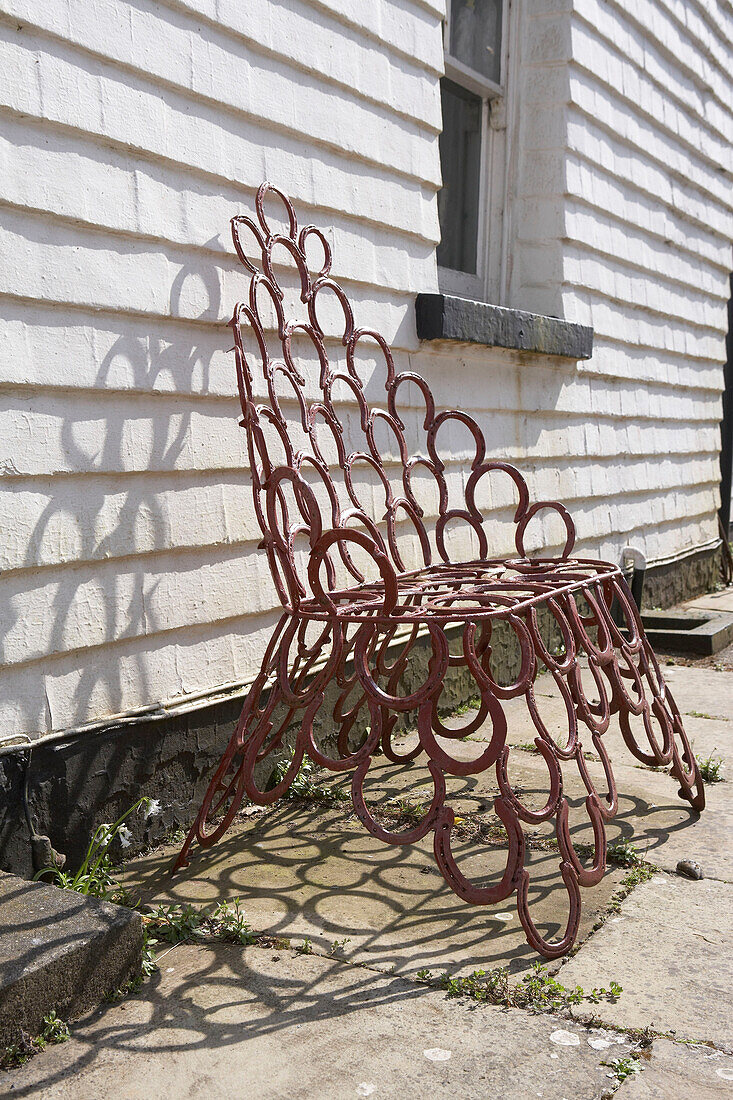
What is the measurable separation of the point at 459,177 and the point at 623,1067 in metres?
3.69

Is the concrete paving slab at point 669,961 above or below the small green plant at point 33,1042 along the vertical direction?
below

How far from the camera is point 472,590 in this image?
99.2 inches

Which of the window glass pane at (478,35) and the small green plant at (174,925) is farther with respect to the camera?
the window glass pane at (478,35)

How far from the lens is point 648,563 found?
571 cm

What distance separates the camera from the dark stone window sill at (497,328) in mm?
3494

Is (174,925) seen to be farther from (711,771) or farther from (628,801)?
(711,771)

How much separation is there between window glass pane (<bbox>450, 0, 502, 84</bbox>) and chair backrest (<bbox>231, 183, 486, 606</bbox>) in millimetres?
1727

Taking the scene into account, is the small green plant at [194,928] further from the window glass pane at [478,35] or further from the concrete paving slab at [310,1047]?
the window glass pane at [478,35]

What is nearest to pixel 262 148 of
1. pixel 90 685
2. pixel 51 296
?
pixel 51 296

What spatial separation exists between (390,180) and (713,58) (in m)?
3.90

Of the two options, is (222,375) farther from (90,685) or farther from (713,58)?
(713,58)

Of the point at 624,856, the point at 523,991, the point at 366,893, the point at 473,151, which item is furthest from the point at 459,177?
the point at 523,991

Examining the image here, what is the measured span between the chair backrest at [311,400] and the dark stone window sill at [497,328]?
0.84 ft

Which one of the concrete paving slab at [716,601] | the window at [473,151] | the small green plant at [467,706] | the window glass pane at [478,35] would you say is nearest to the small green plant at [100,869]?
the small green plant at [467,706]
